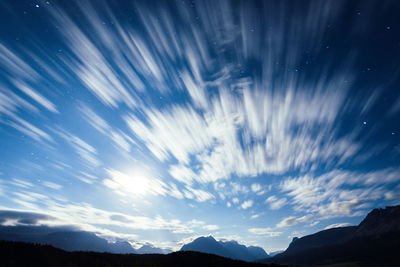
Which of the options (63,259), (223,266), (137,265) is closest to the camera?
(63,259)

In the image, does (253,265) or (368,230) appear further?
(368,230)

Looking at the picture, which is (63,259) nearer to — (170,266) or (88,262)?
(88,262)

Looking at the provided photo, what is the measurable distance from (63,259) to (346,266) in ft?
279

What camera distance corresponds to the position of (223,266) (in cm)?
1020

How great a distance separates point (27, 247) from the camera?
7.66 metres

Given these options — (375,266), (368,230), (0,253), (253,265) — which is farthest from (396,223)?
(0,253)

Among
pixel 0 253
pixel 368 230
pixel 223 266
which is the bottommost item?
pixel 223 266

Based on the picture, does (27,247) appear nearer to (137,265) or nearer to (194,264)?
(137,265)

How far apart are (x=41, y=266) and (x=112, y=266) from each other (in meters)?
2.47

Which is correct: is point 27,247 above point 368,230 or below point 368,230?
below

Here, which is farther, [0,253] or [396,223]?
[396,223]

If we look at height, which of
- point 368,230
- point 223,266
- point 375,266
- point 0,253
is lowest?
point 375,266

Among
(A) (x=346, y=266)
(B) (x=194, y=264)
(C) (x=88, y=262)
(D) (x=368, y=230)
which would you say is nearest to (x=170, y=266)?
(B) (x=194, y=264)

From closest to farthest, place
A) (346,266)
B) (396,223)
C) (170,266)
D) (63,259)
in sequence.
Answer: (63,259), (170,266), (346,266), (396,223)
